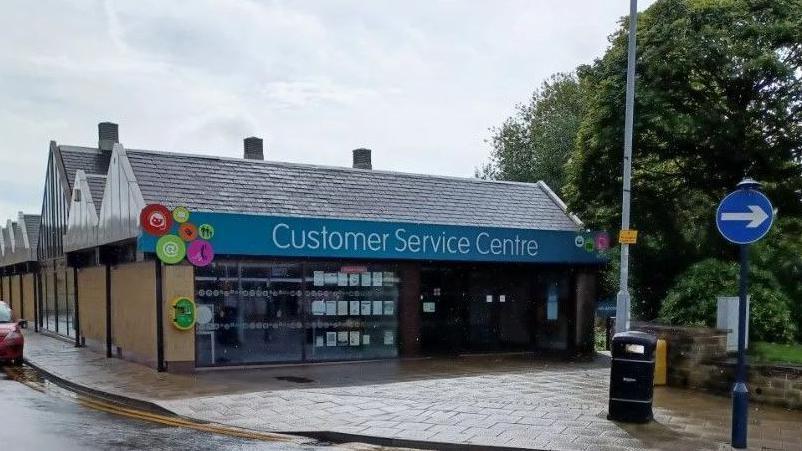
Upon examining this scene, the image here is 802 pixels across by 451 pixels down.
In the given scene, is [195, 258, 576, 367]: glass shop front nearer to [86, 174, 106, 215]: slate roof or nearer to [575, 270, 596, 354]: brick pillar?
[575, 270, 596, 354]: brick pillar

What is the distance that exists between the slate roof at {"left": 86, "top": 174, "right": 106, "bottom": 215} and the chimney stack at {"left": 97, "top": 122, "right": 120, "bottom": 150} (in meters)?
9.06

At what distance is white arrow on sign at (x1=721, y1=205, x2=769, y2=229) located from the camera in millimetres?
8289

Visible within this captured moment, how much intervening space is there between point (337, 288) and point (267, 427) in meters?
7.41

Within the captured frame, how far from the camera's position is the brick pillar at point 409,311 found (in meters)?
17.6

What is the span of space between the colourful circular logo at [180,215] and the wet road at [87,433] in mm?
4171

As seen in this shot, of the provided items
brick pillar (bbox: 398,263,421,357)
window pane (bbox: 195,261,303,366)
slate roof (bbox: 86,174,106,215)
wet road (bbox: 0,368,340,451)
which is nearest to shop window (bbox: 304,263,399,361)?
brick pillar (bbox: 398,263,421,357)

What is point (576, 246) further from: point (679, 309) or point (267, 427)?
point (267, 427)

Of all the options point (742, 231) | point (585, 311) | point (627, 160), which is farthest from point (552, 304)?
point (742, 231)

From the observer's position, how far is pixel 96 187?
20.7 metres

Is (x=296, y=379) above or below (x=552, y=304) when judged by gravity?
below

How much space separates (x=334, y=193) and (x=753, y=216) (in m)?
11.5

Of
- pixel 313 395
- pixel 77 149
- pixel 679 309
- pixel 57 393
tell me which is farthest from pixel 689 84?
pixel 77 149

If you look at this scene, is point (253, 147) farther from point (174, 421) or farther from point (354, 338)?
point (174, 421)

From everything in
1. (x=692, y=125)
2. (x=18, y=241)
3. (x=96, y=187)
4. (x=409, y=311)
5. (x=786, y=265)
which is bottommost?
(x=409, y=311)
